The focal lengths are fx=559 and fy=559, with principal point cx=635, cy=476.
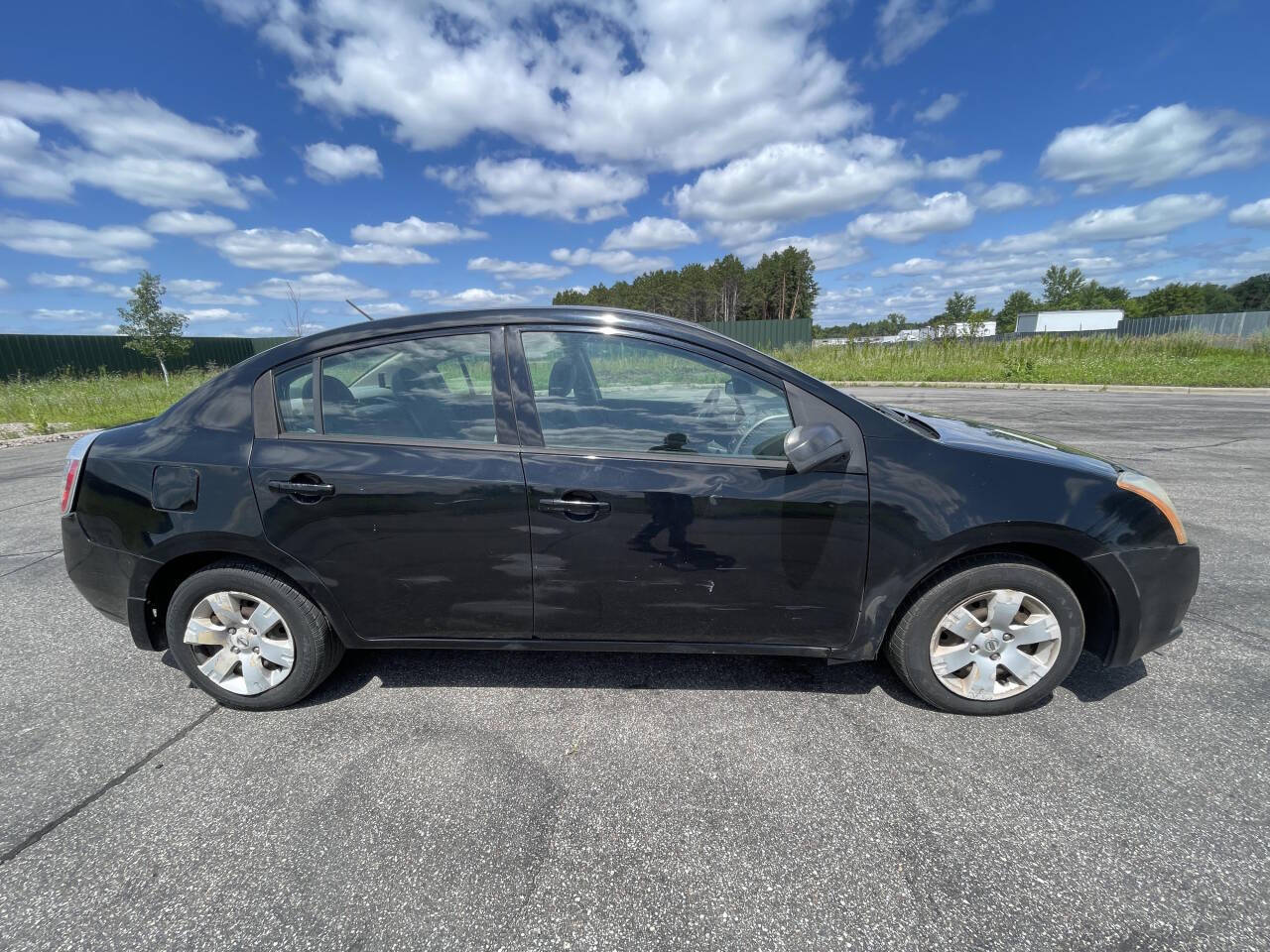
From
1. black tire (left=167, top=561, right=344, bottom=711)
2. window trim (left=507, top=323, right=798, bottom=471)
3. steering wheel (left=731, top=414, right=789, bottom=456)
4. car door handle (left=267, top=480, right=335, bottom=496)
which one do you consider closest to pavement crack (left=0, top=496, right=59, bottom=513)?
black tire (left=167, top=561, right=344, bottom=711)

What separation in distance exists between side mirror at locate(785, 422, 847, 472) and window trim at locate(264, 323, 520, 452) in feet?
3.55

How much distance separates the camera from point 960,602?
2281mm

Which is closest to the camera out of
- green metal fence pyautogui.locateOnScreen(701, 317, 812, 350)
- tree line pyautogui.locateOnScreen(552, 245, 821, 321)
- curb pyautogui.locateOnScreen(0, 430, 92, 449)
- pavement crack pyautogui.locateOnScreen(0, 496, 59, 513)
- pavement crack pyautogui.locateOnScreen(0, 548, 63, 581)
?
pavement crack pyautogui.locateOnScreen(0, 548, 63, 581)

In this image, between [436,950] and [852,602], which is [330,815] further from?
[852,602]

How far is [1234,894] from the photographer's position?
5.22ft

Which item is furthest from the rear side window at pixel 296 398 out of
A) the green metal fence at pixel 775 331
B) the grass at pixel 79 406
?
the green metal fence at pixel 775 331

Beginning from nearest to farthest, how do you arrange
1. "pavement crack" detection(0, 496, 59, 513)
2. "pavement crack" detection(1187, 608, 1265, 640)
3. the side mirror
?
the side mirror < "pavement crack" detection(1187, 608, 1265, 640) < "pavement crack" detection(0, 496, 59, 513)

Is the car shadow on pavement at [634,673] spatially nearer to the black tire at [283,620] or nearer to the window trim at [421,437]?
the black tire at [283,620]

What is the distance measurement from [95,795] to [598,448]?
2201mm

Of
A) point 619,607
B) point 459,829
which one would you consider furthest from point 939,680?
point 459,829

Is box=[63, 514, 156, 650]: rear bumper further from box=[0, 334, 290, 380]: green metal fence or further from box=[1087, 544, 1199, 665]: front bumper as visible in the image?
box=[0, 334, 290, 380]: green metal fence

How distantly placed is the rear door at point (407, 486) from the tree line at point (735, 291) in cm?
5467

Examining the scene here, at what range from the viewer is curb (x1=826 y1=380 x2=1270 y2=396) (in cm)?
1420

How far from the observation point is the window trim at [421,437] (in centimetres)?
229
